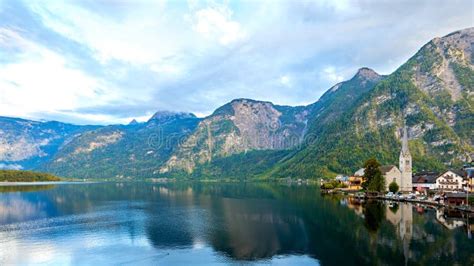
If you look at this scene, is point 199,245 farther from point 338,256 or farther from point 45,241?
point 45,241

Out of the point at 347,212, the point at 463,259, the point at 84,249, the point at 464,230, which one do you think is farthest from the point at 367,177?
the point at 84,249

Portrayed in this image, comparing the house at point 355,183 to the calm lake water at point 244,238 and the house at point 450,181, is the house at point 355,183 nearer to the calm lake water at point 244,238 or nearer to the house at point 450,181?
the house at point 450,181

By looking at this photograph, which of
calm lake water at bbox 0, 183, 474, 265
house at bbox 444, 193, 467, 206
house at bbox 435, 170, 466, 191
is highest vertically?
house at bbox 435, 170, 466, 191

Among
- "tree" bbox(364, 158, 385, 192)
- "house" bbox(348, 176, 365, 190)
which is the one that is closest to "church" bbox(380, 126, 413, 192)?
"tree" bbox(364, 158, 385, 192)

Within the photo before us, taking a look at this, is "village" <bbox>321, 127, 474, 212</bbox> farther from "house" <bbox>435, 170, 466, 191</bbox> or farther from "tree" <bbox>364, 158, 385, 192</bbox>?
"tree" <bbox>364, 158, 385, 192</bbox>

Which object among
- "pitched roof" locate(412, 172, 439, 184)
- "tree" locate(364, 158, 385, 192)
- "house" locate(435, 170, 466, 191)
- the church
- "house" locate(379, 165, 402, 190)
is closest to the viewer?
"tree" locate(364, 158, 385, 192)

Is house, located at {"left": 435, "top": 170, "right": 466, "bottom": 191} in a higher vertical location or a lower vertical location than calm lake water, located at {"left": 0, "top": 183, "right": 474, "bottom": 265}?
higher

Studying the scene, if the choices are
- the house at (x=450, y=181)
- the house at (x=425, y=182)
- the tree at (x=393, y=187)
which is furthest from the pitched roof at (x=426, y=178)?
the tree at (x=393, y=187)

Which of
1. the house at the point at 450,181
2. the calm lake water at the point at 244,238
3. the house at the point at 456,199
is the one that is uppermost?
the house at the point at 450,181
